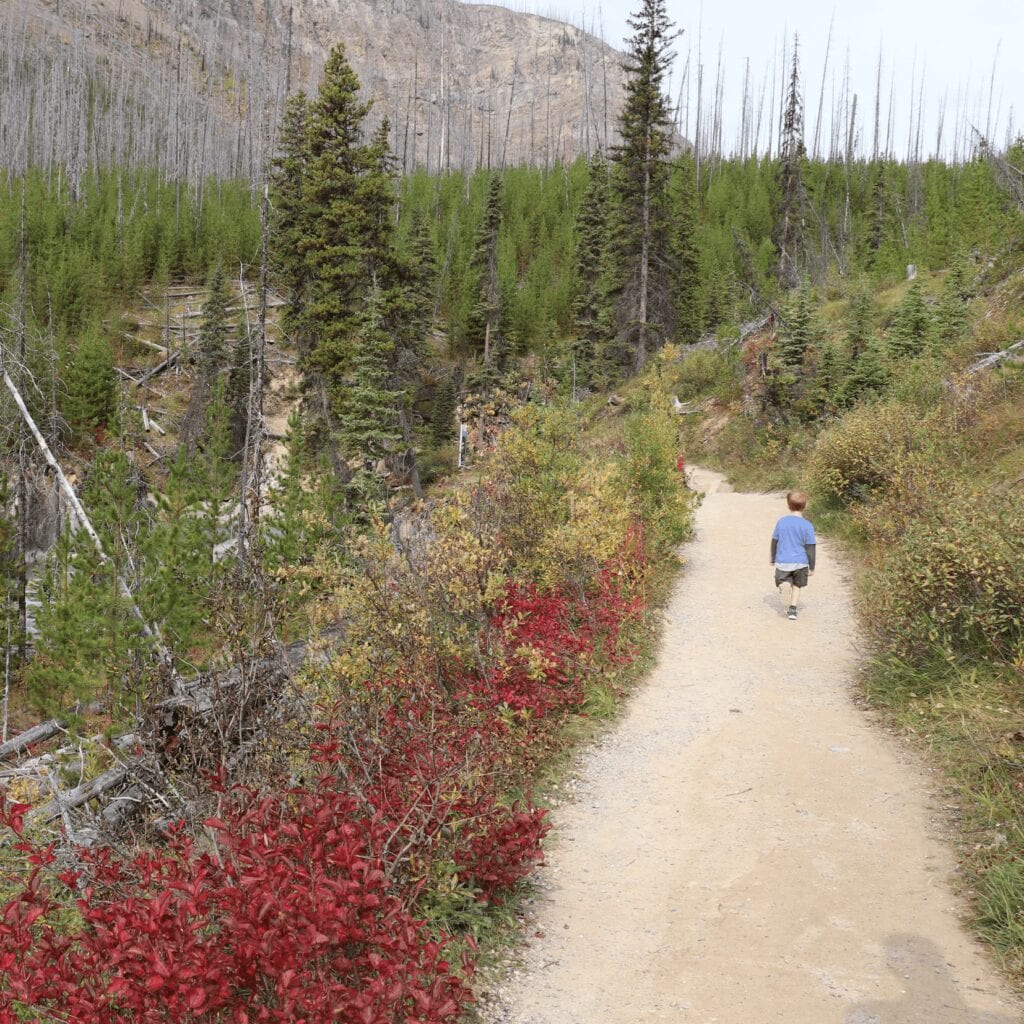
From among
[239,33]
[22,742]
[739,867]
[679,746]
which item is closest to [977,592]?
[679,746]

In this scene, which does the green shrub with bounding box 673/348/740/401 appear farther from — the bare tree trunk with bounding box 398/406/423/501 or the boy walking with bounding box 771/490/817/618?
the boy walking with bounding box 771/490/817/618

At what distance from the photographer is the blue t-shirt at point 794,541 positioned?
378 inches

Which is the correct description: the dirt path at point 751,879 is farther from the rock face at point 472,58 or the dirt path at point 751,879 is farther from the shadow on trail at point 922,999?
the rock face at point 472,58

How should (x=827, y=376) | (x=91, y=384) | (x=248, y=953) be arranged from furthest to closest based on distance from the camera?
1. (x=91, y=384)
2. (x=827, y=376)
3. (x=248, y=953)

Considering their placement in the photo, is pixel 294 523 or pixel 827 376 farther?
pixel 827 376


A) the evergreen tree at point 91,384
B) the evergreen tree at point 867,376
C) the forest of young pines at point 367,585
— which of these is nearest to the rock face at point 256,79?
the evergreen tree at point 91,384

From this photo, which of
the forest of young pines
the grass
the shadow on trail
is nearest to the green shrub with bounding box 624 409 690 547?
the forest of young pines

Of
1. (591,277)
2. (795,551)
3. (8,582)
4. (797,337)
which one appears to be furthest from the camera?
(591,277)

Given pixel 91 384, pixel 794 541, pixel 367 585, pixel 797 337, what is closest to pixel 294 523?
pixel 367 585

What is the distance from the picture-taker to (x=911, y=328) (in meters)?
18.5

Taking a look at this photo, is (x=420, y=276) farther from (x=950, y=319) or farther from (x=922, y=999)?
(x=922, y=999)

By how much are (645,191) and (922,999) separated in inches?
1185

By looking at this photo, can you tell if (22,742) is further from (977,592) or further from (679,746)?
(977,592)

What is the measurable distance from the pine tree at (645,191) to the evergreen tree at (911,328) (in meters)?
11.6
